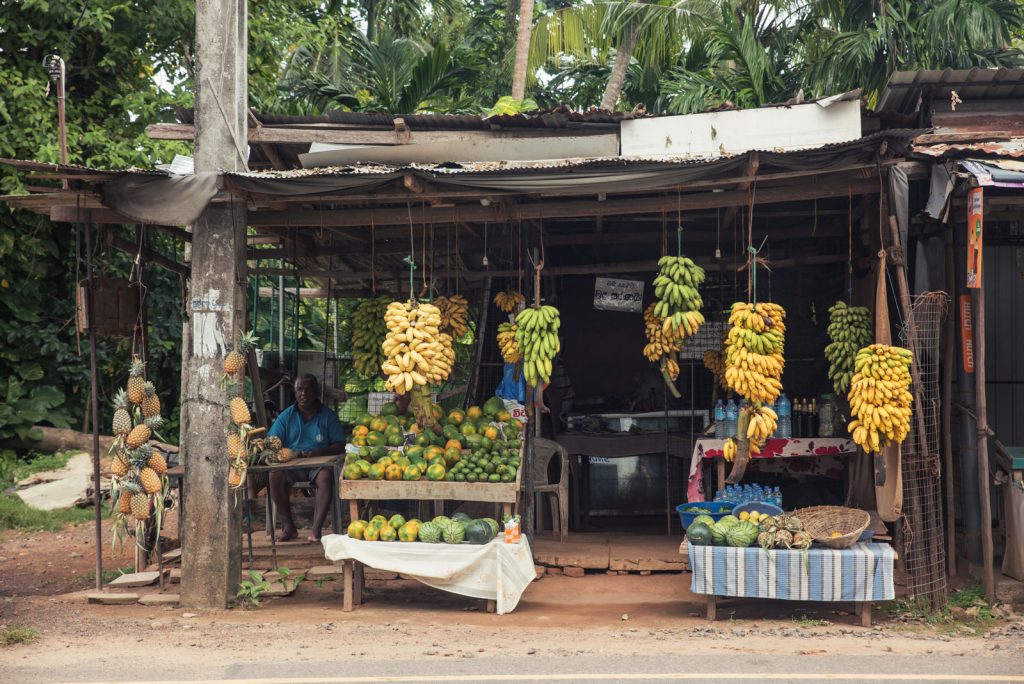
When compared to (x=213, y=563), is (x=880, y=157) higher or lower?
higher

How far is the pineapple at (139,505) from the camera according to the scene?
24.7ft

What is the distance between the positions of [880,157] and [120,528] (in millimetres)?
6644

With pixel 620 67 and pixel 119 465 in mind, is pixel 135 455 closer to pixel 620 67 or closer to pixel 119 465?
pixel 119 465

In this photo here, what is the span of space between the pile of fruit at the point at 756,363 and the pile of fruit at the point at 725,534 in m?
0.62

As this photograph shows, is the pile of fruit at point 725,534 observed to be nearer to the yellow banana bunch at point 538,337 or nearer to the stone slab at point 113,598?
A: the yellow banana bunch at point 538,337

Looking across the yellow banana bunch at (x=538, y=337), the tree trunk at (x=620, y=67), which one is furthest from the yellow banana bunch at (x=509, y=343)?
the tree trunk at (x=620, y=67)

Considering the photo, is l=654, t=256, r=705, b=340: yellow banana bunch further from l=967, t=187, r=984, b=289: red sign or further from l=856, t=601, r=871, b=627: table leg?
l=856, t=601, r=871, b=627: table leg

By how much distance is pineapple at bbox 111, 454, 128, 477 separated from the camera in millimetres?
7461

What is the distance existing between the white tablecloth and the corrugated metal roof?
5469mm

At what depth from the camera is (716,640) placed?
632 cm

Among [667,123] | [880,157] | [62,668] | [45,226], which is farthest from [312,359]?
[880,157]

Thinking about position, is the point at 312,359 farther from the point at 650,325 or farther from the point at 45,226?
the point at 650,325

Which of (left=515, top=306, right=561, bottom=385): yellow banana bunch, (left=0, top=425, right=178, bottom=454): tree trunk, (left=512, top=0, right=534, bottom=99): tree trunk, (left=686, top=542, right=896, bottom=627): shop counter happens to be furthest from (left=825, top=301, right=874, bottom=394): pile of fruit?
(left=0, top=425, right=178, bottom=454): tree trunk

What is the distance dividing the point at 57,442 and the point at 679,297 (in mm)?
10280
